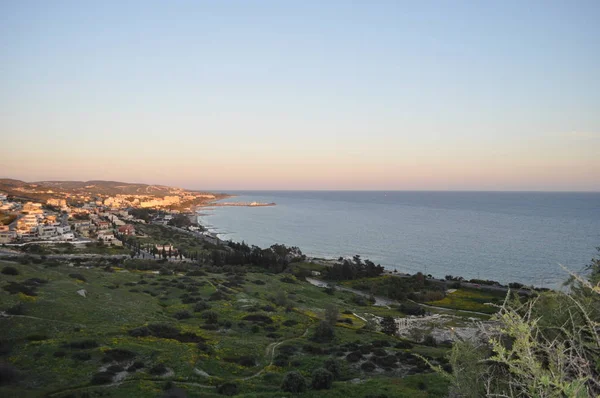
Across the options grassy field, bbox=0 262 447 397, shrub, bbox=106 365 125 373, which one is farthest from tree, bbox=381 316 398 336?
shrub, bbox=106 365 125 373

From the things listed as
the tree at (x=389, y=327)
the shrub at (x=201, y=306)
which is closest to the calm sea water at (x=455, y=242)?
the tree at (x=389, y=327)

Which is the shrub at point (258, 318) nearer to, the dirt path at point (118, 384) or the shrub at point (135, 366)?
the shrub at point (135, 366)

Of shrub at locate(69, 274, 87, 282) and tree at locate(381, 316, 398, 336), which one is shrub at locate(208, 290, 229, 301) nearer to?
shrub at locate(69, 274, 87, 282)

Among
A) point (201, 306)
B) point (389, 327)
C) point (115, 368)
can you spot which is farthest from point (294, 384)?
point (389, 327)

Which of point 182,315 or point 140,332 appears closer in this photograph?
point 140,332

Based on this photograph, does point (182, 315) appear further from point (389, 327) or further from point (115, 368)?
point (389, 327)
